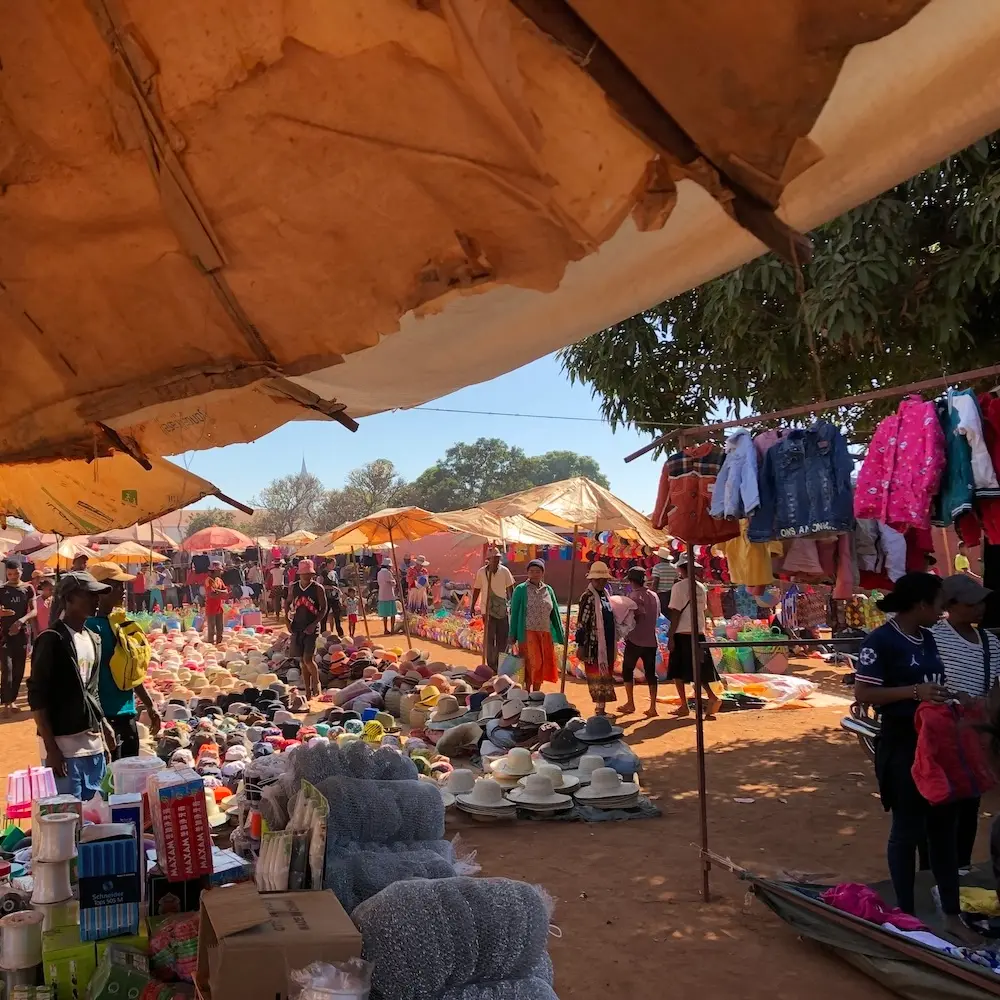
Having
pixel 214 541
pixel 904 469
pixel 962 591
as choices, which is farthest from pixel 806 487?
pixel 214 541

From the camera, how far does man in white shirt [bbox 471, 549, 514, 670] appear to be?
14000 mm

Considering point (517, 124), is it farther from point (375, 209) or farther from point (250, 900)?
point (250, 900)

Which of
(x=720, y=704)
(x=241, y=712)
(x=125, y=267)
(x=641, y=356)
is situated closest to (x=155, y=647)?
(x=241, y=712)

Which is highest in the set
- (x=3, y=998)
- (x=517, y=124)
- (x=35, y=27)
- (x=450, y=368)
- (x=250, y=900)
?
(x=35, y=27)

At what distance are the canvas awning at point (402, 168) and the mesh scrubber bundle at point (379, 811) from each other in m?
1.46

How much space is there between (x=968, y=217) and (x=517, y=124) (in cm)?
614

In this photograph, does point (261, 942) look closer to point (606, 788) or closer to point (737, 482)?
point (737, 482)

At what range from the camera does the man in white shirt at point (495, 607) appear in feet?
45.9

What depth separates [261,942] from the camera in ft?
7.53

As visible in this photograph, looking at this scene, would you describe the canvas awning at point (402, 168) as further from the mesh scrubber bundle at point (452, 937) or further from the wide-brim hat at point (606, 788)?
the wide-brim hat at point (606, 788)

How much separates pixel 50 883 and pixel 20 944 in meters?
0.19

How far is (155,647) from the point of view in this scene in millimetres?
17219

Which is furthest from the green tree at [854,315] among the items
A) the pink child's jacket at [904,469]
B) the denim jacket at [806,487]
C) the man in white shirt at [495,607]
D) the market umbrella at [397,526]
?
the market umbrella at [397,526]

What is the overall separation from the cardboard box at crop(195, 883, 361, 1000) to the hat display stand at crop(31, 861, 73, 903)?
61 centimetres
